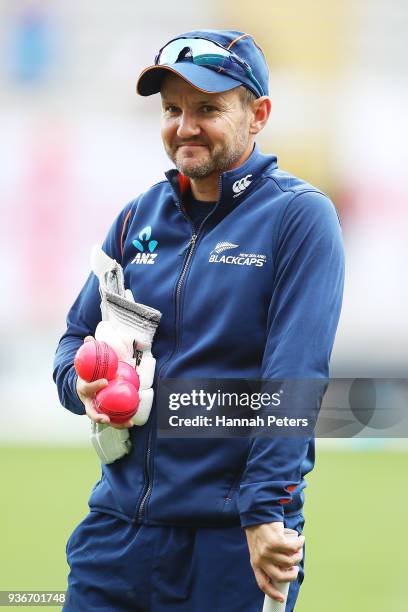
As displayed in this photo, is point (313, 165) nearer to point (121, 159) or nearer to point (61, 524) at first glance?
point (121, 159)

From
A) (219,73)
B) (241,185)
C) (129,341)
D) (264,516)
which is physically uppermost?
(219,73)

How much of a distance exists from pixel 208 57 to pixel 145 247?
386 mm

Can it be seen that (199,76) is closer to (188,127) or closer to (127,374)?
(188,127)

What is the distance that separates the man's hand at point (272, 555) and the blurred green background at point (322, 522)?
215cm

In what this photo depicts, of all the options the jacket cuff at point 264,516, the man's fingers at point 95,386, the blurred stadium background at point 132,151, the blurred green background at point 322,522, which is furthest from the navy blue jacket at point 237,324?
the blurred stadium background at point 132,151

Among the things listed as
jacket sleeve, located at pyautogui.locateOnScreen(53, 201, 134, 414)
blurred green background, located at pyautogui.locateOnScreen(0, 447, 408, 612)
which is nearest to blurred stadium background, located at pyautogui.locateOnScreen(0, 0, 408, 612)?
blurred green background, located at pyautogui.locateOnScreen(0, 447, 408, 612)

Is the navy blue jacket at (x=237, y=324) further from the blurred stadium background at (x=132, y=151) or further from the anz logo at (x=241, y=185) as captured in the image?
the blurred stadium background at (x=132, y=151)

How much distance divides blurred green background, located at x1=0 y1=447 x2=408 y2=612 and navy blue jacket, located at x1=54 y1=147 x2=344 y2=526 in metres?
2.09

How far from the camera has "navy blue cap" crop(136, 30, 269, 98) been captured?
2.02 metres

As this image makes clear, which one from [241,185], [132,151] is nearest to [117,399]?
[241,185]

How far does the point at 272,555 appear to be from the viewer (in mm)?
1812

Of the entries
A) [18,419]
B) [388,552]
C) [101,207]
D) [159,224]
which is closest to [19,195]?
[101,207]

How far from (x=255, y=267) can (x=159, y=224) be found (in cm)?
28

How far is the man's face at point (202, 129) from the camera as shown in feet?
6.73
